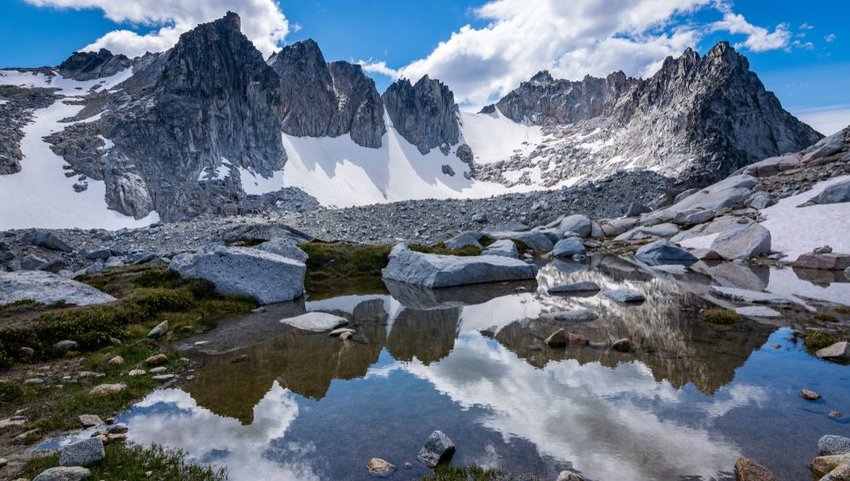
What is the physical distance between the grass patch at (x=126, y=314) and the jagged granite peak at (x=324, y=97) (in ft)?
480

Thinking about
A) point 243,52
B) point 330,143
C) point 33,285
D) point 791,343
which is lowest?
point 791,343

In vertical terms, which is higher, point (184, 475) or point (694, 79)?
point (694, 79)

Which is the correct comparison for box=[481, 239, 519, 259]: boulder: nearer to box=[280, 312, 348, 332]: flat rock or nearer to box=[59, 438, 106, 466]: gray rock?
→ box=[280, 312, 348, 332]: flat rock

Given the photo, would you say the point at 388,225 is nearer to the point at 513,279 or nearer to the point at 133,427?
the point at 513,279

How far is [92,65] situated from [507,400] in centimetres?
22431

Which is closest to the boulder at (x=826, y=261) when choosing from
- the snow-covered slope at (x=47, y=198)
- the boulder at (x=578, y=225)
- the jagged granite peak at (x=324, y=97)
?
the boulder at (x=578, y=225)

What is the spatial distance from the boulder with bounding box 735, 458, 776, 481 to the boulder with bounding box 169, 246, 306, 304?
18160mm

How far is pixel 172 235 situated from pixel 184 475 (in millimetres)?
49055

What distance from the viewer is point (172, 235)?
49.3 metres

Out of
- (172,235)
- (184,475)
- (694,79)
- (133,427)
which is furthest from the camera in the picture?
(694,79)

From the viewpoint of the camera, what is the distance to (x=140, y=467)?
6.91 metres

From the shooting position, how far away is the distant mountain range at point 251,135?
8542 centimetres

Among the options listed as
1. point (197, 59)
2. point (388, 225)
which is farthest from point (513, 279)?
point (197, 59)

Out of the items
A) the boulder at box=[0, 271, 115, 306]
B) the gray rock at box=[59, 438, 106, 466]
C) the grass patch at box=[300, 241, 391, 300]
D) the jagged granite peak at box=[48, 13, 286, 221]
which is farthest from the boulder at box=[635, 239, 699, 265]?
Result: the jagged granite peak at box=[48, 13, 286, 221]
